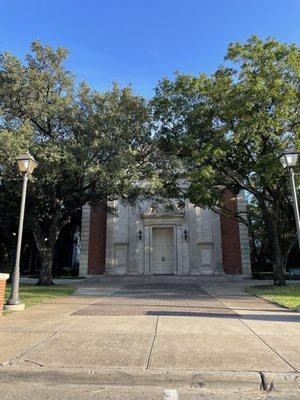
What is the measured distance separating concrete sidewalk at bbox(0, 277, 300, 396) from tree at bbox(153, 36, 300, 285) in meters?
8.17

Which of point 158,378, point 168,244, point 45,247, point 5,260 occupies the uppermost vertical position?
point 168,244

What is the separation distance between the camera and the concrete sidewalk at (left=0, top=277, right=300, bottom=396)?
5.16 m

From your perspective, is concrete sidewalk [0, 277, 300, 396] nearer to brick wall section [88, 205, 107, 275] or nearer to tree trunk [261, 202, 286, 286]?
tree trunk [261, 202, 286, 286]

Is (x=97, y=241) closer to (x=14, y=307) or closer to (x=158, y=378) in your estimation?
(x=14, y=307)

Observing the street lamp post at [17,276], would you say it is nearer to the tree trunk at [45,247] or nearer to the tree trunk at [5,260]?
the tree trunk at [45,247]

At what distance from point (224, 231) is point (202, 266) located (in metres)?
3.18

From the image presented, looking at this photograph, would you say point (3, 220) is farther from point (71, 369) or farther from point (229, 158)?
point (71, 369)

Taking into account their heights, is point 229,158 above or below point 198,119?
below

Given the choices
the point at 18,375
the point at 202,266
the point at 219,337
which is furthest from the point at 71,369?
the point at 202,266

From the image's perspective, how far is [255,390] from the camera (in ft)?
15.9

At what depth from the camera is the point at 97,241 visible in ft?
104

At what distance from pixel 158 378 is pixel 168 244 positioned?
26239mm

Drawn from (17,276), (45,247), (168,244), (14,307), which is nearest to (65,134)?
(45,247)

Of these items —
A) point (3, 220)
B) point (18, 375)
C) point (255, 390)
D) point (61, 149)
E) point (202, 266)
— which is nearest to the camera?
point (255, 390)
